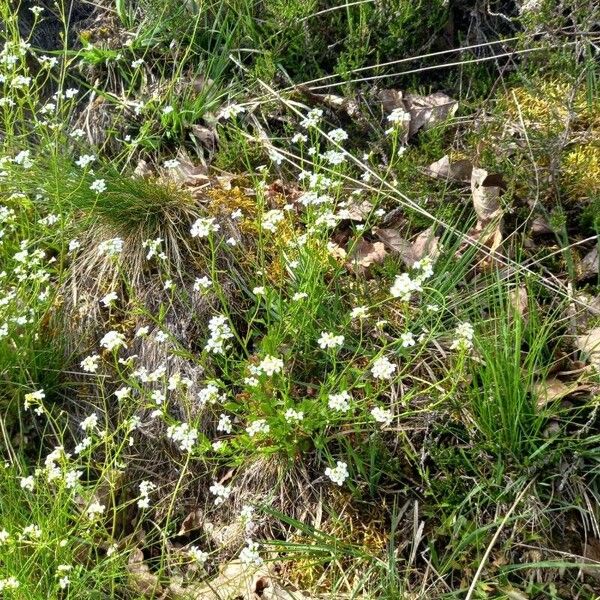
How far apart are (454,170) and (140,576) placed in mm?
2036

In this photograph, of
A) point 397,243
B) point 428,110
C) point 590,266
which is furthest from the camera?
point 428,110

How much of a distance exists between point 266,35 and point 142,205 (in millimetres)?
1206

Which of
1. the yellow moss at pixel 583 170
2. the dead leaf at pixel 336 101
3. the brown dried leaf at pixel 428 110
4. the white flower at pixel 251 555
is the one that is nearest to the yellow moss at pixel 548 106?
the yellow moss at pixel 583 170

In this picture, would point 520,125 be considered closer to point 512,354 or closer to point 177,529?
point 512,354

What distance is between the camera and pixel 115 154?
4.00 meters

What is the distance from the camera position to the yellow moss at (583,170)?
3.18 metres

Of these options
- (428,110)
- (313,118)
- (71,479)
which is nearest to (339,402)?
(71,479)

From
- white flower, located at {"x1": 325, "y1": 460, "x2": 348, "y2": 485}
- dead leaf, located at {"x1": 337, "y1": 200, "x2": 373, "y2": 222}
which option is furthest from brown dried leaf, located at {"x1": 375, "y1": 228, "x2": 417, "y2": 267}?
white flower, located at {"x1": 325, "y1": 460, "x2": 348, "y2": 485}

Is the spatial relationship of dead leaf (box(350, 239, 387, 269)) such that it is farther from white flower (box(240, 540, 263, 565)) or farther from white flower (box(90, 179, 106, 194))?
white flower (box(240, 540, 263, 565))

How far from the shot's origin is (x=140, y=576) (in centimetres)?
269

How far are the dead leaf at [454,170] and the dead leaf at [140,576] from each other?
1.93 metres

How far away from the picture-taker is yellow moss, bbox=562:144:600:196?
3.18 m

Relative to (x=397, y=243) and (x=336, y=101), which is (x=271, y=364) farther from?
(x=336, y=101)

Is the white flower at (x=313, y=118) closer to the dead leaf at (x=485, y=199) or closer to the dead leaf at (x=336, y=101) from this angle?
the dead leaf at (x=336, y=101)
